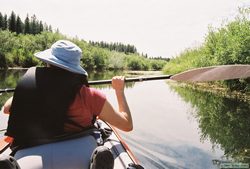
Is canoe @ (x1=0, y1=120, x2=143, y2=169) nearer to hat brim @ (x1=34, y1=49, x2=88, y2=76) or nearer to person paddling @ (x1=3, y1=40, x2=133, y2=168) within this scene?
person paddling @ (x1=3, y1=40, x2=133, y2=168)

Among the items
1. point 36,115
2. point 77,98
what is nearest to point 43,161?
point 36,115

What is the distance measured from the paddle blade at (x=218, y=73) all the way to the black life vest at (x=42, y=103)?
53.3 inches

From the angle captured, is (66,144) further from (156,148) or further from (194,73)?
(156,148)

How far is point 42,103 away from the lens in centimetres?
258

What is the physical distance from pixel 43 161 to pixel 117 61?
81.9 metres

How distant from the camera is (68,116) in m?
2.63

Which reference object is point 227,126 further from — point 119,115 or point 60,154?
point 60,154

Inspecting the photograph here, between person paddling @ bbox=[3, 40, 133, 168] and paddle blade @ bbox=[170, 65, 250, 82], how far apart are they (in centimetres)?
108

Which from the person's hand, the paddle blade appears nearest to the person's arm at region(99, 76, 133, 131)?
the person's hand

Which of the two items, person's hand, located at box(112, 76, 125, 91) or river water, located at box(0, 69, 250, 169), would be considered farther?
river water, located at box(0, 69, 250, 169)

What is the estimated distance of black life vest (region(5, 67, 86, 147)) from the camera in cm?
257

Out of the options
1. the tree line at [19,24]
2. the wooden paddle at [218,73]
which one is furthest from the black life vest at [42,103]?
the tree line at [19,24]

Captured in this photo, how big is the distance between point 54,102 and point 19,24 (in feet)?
265

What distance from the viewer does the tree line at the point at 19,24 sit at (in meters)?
75.9
